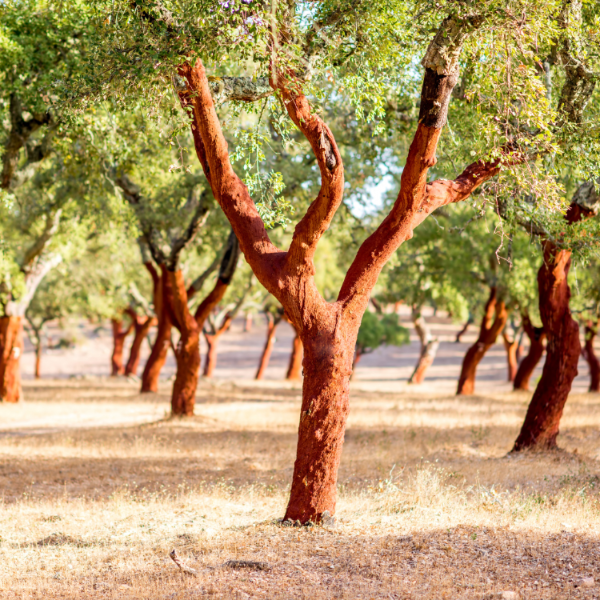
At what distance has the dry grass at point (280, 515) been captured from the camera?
481 cm

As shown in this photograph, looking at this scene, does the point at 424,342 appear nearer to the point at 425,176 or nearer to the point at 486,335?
the point at 486,335

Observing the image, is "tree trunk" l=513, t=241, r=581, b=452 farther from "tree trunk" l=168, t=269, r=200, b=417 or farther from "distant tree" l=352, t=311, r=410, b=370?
"distant tree" l=352, t=311, r=410, b=370

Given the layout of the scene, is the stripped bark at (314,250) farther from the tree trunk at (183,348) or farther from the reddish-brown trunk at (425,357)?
the reddish-brown trunk at (425,357)

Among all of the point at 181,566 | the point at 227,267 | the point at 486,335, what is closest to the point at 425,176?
the point at 181,566

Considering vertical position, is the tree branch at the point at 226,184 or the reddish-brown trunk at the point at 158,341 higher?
the tree branch at the point at 226,184

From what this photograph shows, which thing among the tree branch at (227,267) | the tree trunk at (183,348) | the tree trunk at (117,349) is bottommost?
the tree trunk at (117,349)

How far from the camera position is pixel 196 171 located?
514 inches

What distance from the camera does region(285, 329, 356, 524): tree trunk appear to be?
593 cm

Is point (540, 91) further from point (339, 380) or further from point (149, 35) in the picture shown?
point (149, 35)

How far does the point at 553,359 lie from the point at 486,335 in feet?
37.8

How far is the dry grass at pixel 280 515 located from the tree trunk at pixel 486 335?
726 cm

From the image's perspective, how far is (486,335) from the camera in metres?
21.4

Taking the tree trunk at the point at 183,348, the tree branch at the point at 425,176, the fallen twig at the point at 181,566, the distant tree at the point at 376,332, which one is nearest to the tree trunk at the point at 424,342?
the distant tree at the point at 376,332

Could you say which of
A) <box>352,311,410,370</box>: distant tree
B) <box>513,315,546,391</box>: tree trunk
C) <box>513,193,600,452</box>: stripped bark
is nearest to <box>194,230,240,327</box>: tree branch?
<box>513,193,600,452</box>: stripped bark
